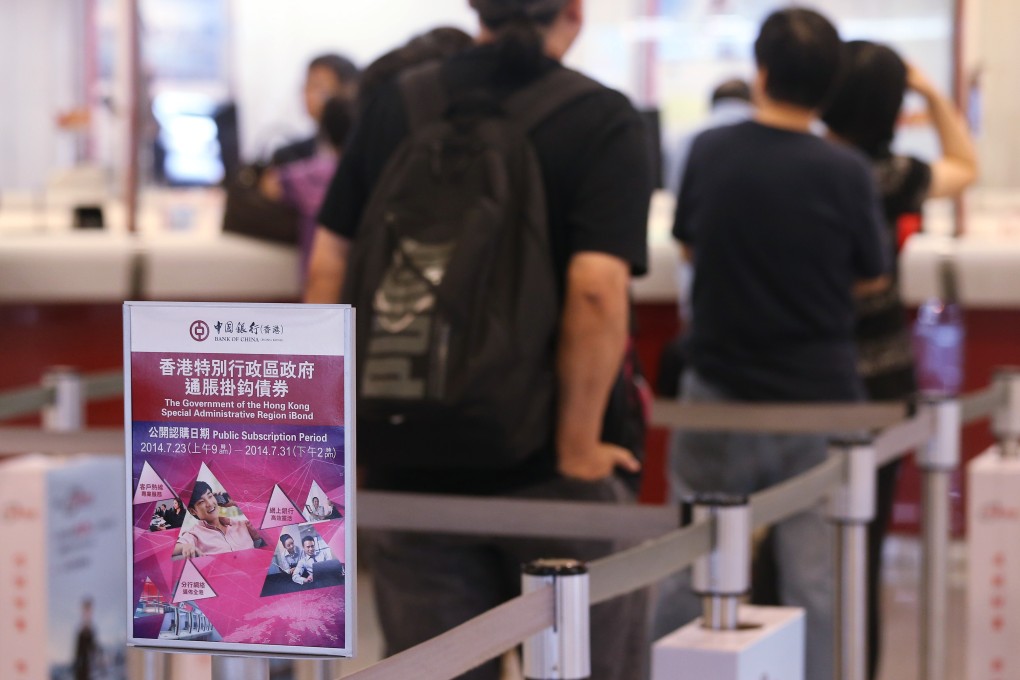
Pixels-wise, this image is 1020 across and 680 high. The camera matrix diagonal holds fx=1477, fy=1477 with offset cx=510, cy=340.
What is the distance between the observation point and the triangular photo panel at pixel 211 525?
3.00ft

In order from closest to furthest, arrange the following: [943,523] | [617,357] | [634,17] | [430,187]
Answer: [430,187] → [617,357] → [943,523] → [634,17]

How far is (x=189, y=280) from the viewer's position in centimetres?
382

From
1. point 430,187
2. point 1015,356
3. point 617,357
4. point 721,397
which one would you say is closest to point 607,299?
point 617,357

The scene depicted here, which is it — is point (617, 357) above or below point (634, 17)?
below

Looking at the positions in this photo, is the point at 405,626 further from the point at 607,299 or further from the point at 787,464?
the point at 787,464

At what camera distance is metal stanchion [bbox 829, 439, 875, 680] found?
6.43ft

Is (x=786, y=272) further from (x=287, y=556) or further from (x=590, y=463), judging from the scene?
(x=287, y=556)

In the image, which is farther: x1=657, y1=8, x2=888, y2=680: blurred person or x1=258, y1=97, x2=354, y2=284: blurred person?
x1=258, y1=97, x2=354, y2=284: blurred person

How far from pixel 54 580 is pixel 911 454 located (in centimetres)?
269

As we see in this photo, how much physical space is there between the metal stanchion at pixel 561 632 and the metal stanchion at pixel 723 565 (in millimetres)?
384

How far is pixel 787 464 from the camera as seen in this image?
2596 mm

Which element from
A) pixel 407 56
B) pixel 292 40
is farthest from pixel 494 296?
pixel 292 40

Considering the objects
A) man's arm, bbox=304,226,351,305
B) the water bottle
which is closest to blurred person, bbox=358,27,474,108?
man's arm, bbox=304,226,351,305

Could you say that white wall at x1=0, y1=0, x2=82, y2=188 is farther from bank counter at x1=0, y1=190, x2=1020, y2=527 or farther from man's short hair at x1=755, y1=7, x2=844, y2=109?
man's short hair at x1=755, y1=7, x2=844, y2=109
